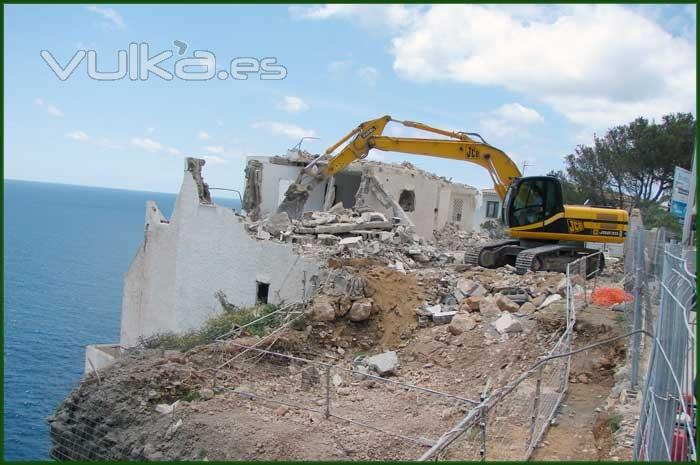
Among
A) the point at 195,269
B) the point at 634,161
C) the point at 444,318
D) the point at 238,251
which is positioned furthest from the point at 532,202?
the point at 634,161

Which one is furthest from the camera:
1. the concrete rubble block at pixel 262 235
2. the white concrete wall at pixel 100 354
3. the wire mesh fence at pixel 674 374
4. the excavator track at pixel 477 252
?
the white concrete wall at pixel 100 354

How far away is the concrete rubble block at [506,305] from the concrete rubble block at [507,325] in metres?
0.57

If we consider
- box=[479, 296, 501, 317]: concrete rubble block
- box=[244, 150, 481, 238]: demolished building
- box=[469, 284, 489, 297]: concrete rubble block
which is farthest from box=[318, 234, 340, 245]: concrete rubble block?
box=[244, 150, 481, 238]: demolished building

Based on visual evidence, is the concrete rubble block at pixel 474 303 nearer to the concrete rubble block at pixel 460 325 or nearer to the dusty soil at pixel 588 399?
the concrete rubble block at pixel 460 325

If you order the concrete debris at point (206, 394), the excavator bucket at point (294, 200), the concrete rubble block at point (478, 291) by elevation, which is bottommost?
the concrete debris at point (206, 394)

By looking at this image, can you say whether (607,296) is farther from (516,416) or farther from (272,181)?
(272,181)

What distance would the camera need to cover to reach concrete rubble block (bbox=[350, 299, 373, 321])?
13.3 m

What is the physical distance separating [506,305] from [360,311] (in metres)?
2.93

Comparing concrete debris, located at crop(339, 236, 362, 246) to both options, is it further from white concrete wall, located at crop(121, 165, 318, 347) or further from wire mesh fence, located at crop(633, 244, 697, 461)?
wire mesh fence, located at crop(633, 244, 697, 461)

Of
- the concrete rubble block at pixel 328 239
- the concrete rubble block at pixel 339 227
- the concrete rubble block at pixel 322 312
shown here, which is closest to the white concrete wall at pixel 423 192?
the concrete rubble block at pixel 339 227

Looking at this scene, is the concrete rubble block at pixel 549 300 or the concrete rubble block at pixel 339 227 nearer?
the concrete rubble block at pixel 549 300

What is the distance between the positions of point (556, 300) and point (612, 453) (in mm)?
6192

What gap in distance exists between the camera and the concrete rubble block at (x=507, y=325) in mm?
11891

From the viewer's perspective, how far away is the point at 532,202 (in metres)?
17.2
